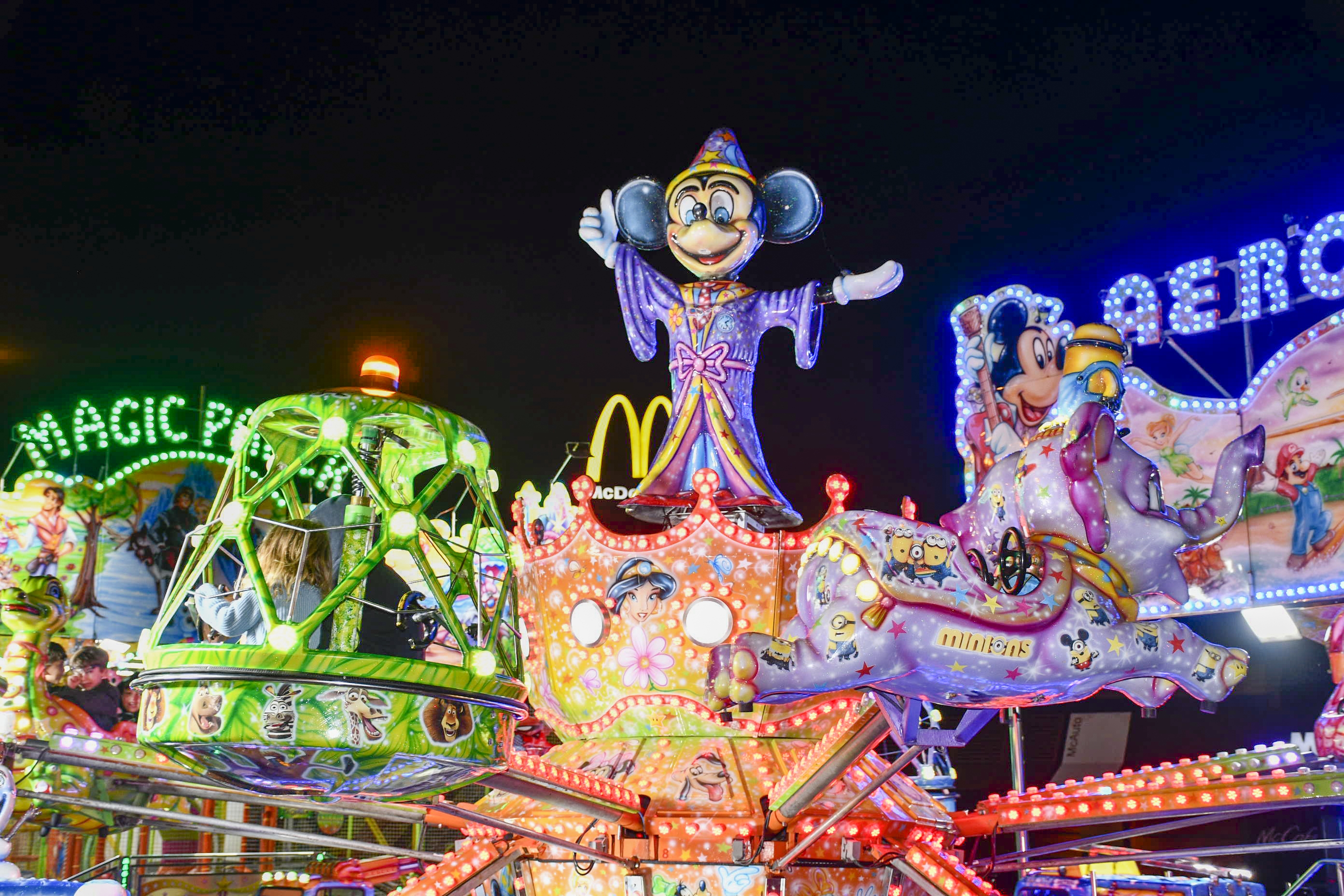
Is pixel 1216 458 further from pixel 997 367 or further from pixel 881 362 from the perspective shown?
pixel 881 362

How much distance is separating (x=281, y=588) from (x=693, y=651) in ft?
7.97

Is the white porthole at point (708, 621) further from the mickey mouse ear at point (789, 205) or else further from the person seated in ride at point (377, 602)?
the mickey mouse ear at point (789, 205)

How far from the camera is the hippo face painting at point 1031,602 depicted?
489cm

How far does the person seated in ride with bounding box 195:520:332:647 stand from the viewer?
4.77 m

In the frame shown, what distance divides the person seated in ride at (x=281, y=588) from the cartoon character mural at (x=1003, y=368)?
10124mm

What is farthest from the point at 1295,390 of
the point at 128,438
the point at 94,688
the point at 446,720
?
the point at 128,438

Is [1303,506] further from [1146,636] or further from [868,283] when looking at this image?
[1146,636]

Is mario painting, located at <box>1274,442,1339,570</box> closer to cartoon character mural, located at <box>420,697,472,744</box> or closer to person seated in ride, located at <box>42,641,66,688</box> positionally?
cartoon character mural, located at <box>420,697,472,744</box>

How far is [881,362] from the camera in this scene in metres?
16.2

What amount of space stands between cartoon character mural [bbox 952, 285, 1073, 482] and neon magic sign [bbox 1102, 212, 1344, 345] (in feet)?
2.69

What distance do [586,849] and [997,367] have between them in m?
9.52

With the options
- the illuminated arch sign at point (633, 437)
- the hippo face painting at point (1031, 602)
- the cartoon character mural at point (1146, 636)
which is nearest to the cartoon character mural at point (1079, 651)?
the hippo face painting at point (1031, 602)

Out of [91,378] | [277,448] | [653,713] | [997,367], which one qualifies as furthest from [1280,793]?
[91,378]

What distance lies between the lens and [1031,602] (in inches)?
197
